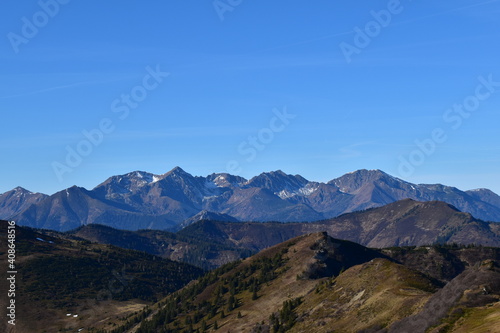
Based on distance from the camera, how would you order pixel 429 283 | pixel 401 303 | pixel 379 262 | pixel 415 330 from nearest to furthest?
1. pixel 415 330
2. pixel 401 303
3. pixel 429 283
4. pixel 379 262

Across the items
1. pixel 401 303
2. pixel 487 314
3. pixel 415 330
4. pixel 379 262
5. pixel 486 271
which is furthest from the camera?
pixel 379 262

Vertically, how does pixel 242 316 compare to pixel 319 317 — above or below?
above

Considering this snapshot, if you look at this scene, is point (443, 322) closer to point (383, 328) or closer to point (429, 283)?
point (383, 328)

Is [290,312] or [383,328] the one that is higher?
[290,312]

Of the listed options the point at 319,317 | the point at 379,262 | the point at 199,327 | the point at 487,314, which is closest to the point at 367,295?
the point at 319,317

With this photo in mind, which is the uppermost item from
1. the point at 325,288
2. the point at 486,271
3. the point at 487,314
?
the point at 325,288

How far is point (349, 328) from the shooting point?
383 ft

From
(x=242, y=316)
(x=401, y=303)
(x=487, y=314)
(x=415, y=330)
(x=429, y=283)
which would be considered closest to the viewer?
(x=487, y=314)

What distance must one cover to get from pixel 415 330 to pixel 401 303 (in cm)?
1947

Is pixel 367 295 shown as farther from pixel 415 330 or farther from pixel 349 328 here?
pixel 415 330

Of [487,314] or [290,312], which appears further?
[290,312]

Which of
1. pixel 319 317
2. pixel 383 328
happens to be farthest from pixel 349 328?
pixel 319 317

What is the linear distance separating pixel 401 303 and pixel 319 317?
29402 millimetres

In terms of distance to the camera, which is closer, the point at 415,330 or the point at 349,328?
the point at 415,330
